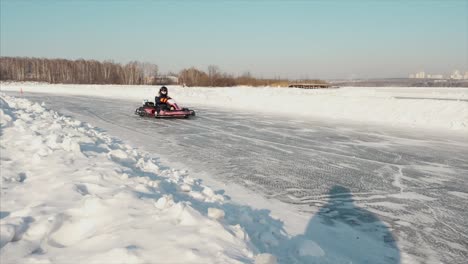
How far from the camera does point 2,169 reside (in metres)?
4.94

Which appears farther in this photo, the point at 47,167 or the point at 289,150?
the point at 289,150

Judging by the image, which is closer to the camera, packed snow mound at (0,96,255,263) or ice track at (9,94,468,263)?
packed snow mound at (0,96,255,263)

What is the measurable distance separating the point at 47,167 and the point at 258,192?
2896 millimetres

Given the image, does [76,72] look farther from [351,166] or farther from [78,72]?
[351,166]

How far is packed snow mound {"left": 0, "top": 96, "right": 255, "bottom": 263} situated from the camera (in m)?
2.67

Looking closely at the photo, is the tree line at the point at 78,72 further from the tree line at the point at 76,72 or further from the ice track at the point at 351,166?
the ice track at the point at 351,166

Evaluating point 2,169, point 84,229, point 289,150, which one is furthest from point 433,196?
point 2,169

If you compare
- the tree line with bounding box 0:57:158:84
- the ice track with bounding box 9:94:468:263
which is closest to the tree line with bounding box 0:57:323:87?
the tree line with bounding box 0:57:158:84

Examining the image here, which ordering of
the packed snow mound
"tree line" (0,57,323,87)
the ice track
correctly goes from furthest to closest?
"tree line" (0,57,323,87), the ice track, the packed snow mound

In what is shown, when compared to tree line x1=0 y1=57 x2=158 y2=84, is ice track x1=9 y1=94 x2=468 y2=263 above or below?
below

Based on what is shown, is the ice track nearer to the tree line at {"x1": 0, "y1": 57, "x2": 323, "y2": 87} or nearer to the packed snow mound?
the packed snow mound

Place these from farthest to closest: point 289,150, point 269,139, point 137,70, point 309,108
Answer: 1. point 137,70
2. point 309,108
3. point 269,139
4. point 289,150

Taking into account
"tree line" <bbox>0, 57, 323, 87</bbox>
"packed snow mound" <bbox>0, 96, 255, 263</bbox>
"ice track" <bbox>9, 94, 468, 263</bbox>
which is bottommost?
"ice track" <bbox>9, 94, 468, 263</bbox>

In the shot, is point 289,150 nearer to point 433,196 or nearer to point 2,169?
point 433,196
